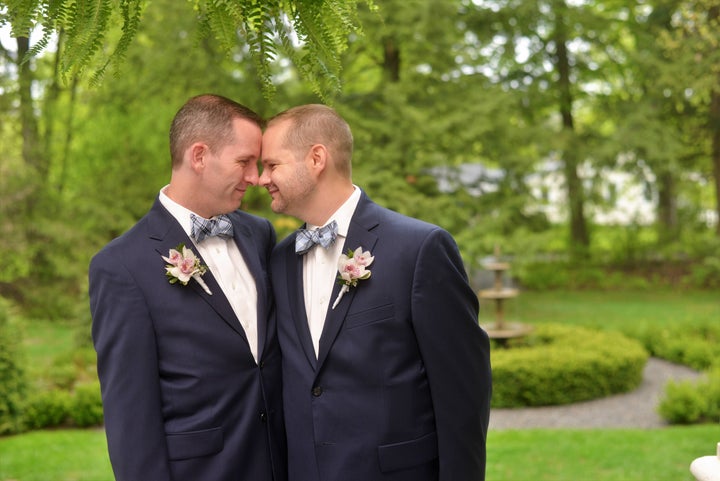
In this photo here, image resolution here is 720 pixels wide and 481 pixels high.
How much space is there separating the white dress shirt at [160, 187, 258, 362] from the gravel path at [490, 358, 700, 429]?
Result: 7.25 metres

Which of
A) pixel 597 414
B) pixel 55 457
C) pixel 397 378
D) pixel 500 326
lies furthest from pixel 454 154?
pixel 397 378

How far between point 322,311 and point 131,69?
658 inches

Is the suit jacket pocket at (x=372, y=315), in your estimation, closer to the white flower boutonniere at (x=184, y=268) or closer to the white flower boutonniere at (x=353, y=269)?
the white flower boutonniere at (x=353, y=269)

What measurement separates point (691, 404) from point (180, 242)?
8050 mm

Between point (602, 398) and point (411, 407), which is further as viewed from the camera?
point (602, 398)

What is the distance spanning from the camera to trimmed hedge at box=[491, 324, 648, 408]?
11.2m

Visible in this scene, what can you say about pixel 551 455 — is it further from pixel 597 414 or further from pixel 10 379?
pixel 10 379

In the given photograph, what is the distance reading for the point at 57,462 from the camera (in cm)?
860

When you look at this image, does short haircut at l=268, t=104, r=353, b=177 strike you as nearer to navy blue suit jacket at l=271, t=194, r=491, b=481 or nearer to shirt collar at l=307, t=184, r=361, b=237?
shirt collar at l=307, t=184, r=361, b=237

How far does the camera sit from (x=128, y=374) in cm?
314

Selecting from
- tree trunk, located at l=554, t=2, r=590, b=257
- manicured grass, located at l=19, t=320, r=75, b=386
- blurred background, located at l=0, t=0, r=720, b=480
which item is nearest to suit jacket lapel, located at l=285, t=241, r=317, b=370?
blurred background, located at l=0, t=0, r=720, b=480

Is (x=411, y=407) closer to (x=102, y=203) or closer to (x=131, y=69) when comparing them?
(x=102, y=203)

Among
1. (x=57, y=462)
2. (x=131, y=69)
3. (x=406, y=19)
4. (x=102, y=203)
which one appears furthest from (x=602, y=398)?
(x=131, y=69)

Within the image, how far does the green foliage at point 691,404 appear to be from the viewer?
994 centimetres
